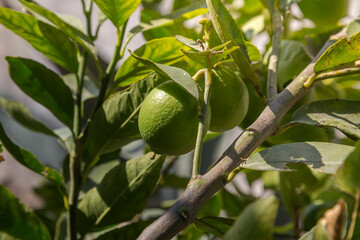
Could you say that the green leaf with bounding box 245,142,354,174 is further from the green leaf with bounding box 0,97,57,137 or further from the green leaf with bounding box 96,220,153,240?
the green leaf with bounding box 0,97,57,137

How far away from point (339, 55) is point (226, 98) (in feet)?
0.47

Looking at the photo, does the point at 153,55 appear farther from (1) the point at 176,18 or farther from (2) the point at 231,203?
(2) the point at 231,203

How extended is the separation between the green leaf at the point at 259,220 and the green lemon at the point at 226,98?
0.69 feet

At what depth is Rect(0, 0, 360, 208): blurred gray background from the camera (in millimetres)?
1120

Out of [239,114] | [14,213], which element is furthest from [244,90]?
[14,213]

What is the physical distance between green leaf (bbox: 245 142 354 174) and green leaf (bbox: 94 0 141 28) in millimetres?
319

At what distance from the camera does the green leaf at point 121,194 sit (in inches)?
22.9

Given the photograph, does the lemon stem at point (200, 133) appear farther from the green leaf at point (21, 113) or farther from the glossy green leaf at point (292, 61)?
the green leaf at point (21, 113)

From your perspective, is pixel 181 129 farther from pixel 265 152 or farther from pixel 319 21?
pixel 319 21

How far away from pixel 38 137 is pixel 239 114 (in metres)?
1.36

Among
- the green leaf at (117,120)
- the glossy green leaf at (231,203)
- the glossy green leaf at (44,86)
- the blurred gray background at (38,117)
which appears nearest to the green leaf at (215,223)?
the green leaf at (117,120)

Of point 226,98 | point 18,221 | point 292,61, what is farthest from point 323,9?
point 18,221

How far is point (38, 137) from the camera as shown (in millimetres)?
1683

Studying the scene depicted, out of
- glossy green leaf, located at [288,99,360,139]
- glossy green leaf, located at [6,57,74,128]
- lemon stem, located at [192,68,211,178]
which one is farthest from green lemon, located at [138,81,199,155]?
glossy green leaf, located at [6,57,74,128]
